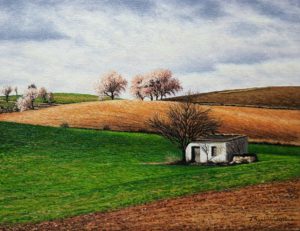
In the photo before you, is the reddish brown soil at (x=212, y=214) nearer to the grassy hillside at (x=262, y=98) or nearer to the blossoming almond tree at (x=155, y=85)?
the grassy hillside at (x=262, y=98)

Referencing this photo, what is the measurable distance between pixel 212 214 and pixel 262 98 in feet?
301

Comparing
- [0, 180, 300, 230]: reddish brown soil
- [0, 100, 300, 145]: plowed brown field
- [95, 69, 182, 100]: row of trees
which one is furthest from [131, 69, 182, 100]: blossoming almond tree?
[0, 180, 300, 230]: reddish brown soil

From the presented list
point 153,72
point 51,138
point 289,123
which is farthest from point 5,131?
point 153,72

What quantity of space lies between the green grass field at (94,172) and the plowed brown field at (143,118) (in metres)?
6.28

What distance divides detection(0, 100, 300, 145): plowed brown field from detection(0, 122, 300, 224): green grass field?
6281 millimetres

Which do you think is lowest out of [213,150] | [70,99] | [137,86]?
[213,150]

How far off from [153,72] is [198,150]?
340 ft

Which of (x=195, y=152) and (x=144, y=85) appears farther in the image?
(x=144, y=85)

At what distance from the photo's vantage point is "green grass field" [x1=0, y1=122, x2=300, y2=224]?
28.8m

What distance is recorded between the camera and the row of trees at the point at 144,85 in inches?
5881

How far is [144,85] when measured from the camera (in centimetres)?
15225

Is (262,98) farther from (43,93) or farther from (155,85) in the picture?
(43,93)

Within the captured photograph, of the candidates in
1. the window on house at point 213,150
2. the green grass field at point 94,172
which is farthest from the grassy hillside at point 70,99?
the window on house at point 213,150

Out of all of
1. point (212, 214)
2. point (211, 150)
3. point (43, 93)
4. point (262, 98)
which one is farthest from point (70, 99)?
point (212, 214)
